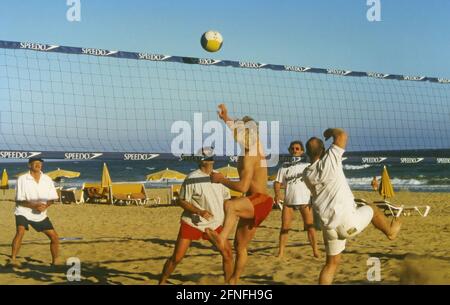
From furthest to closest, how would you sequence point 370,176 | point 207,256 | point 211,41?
point 370,176 → point 211,41 → point 207,256

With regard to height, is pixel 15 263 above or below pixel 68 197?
below

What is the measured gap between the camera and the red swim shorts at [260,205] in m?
4.52

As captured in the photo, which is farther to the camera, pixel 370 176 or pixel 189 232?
pixel 370 176

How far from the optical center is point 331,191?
4.00 meters

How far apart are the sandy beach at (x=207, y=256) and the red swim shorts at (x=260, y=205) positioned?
1067 mm

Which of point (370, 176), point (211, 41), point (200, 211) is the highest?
point (211, 41)

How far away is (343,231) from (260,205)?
0.78m

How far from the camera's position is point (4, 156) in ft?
17.9

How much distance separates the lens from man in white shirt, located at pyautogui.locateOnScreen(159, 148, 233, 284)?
15.0 feet

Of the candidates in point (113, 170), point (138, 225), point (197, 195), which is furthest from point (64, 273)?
point (113, 170)

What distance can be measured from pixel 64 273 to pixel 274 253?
8.24 ft

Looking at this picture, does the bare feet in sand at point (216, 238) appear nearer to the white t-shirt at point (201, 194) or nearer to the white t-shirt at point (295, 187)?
the white t-shirt at point (201, 194)

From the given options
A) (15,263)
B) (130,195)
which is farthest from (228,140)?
(130,195)

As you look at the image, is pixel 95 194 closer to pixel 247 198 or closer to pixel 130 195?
pixel 130 195
